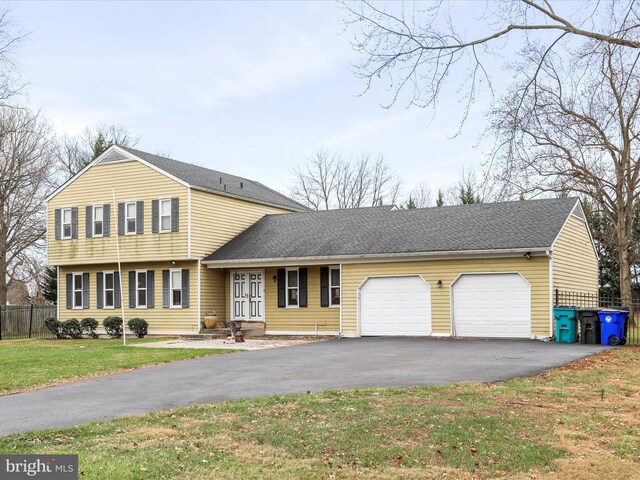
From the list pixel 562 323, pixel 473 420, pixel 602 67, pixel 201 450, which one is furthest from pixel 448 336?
pixel 201 450

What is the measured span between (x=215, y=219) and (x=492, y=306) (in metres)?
12.0

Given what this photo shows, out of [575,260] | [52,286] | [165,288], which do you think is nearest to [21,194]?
[52,286]

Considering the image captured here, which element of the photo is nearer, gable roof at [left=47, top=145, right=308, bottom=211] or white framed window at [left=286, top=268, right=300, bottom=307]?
white framed window at [left=286, top=268, right=300, bottom=307]

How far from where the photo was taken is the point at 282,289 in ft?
88.5

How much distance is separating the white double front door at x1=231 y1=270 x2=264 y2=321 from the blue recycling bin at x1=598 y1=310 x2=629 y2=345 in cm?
1279

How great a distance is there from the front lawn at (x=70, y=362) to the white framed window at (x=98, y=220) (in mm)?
8276

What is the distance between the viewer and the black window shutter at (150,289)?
28422 millimetres

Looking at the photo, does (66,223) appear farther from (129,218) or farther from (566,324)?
(566,324)

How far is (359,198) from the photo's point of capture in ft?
182

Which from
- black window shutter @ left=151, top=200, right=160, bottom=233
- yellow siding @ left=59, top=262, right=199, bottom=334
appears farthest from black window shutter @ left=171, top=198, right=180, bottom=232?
yellow siding @ left=59, top=262, right=199, bottom=334

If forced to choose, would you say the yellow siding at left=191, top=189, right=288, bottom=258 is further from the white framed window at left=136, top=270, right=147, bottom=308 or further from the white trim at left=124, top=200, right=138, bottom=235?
the white framed window at left=136, top=270, right=147, bottom=308

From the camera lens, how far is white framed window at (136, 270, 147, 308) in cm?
2875

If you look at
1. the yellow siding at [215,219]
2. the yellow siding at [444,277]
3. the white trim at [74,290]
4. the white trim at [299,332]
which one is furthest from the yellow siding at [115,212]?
the yellow siding at [444,277]

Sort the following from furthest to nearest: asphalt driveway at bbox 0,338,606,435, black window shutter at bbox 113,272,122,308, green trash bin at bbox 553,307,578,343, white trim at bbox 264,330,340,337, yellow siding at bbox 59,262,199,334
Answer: black window shutter at bbox 113,272,122,308 → yellow siding at bbox 59,262,199,334 → white trim at bbox 264,330,340,337 → green trash bin at bbox 553,307,578,343 → asphalt driveway at bbox 0,338,606,435
